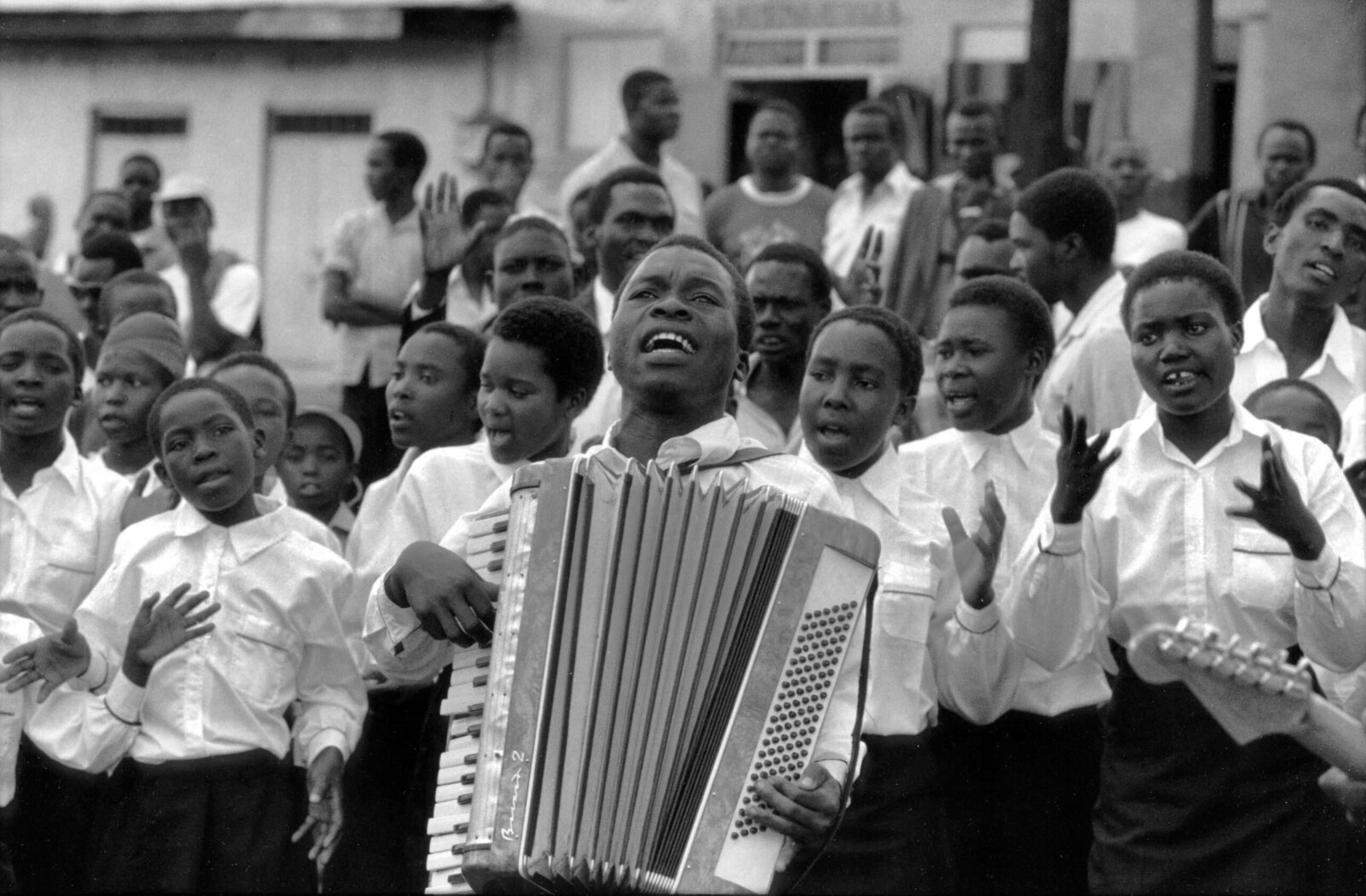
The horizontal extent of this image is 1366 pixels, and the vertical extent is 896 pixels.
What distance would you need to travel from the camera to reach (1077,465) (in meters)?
4.14

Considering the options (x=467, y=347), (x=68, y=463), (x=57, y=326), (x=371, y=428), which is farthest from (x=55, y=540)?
(x=371, y=428)

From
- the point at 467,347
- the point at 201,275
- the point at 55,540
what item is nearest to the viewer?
the point at 55,540

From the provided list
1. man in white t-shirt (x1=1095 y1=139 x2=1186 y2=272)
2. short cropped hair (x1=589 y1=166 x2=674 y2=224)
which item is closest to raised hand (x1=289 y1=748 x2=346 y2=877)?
short cropped hair (x1=589 y1=166 x2=674 y2=224)

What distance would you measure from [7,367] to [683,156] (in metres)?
10.7

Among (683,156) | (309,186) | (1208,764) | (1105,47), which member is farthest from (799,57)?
(1208,764)

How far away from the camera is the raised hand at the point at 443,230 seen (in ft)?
25.2

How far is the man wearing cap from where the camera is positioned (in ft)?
28.3

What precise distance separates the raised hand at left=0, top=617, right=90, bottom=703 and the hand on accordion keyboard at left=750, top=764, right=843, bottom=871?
6.75ft

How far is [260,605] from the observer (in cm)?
512

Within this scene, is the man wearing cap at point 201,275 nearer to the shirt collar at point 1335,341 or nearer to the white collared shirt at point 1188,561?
the shirt collar at point 1335,341

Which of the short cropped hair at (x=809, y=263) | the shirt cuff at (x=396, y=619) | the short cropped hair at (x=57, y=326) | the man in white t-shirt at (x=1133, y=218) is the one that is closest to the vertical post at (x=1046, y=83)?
the man in white t-shirt at (x=1133, y=218)

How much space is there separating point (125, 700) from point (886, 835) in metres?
1.96

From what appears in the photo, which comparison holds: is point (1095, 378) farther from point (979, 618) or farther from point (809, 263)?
point (979, 618)

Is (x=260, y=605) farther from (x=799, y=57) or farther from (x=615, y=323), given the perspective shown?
(x=799, y=57)
